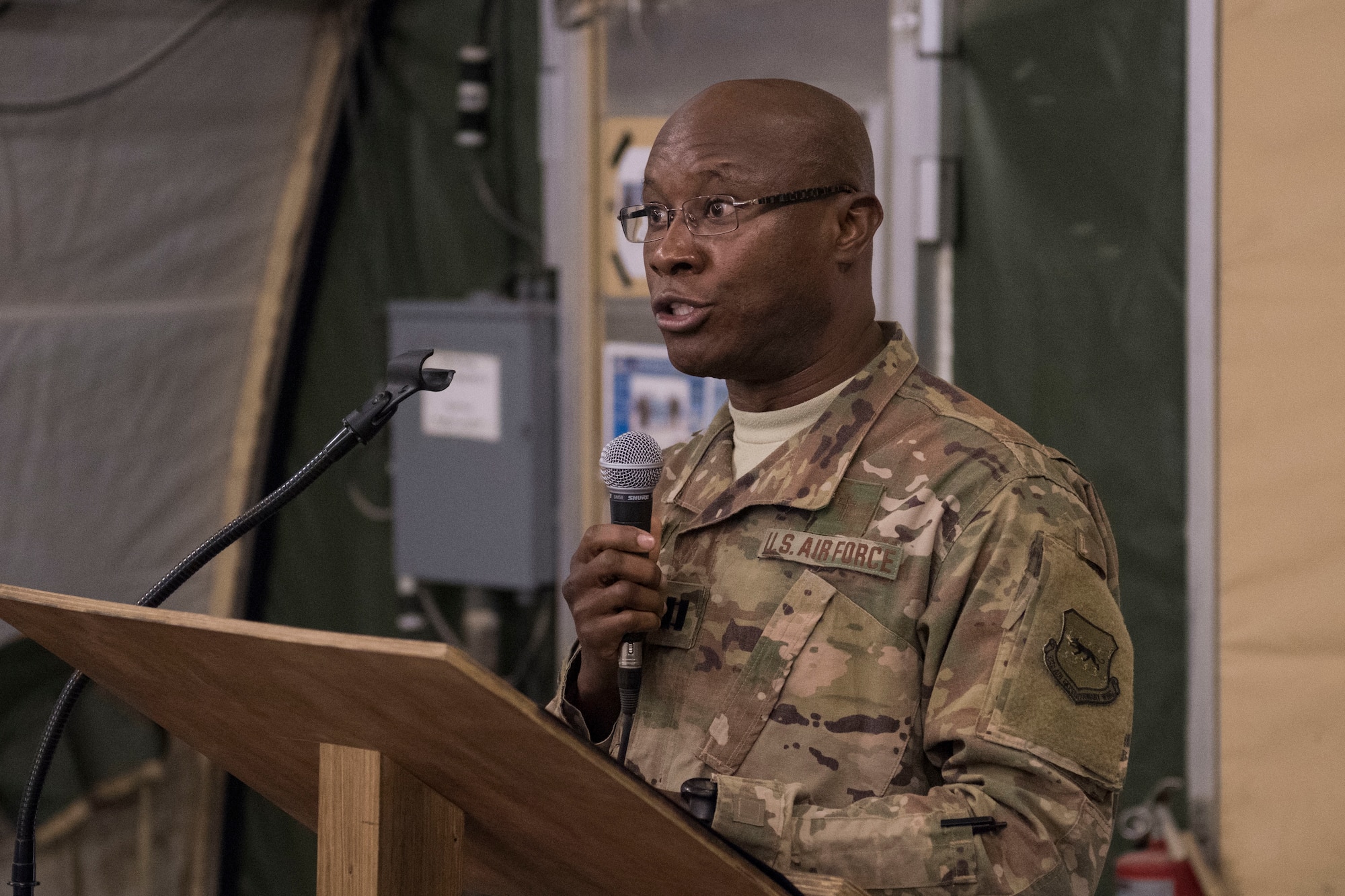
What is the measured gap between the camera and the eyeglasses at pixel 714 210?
146cm

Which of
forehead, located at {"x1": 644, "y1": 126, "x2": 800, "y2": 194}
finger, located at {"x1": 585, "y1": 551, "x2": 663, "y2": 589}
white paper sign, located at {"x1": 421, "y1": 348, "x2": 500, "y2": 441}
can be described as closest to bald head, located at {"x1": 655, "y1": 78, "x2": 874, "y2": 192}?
forehead, located at {"x1": 644, "y1": 126, "x2": 800, "y2": 194}

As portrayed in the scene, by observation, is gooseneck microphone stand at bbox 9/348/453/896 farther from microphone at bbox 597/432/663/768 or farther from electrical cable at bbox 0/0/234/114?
electrical cable at bbox 0/0/234/114

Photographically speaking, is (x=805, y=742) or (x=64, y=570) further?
(x=64, y=570)

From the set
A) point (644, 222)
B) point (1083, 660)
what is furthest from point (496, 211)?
point (1083, 660)

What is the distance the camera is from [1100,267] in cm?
254

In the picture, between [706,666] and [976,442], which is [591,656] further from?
[976,442]

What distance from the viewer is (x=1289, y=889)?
232 cm

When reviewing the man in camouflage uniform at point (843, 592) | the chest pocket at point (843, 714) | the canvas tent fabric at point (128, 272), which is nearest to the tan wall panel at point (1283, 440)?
the man in camouflage uniform at point (843, 592)

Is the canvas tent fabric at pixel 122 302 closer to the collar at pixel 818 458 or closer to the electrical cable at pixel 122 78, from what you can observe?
the electrical cable at pixel 122 78

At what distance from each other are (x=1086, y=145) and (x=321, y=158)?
82.0 inches

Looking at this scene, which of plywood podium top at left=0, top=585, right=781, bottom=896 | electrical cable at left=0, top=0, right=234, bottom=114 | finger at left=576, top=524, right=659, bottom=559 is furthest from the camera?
electrical cable at left=0, top=0, right=234, bottom=114

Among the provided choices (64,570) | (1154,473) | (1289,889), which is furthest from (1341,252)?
(64,570)

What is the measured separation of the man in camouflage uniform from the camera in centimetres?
123

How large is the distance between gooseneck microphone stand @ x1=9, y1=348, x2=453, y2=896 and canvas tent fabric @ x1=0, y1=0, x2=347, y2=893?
2.10 metres
